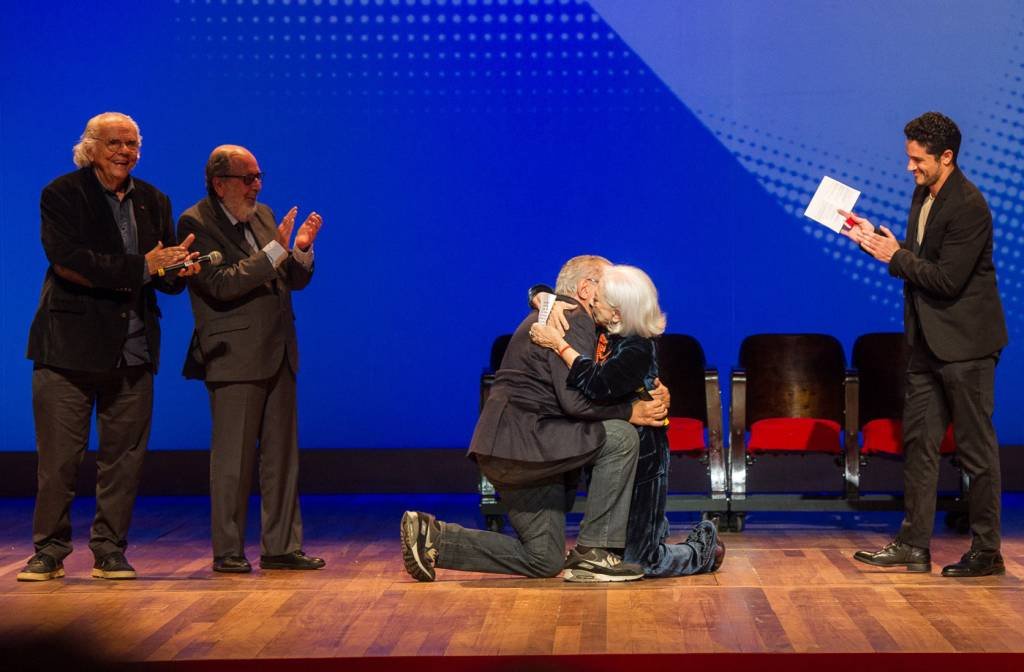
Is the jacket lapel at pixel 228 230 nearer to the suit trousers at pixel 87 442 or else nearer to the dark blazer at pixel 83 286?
the dark blazer at pixel 83 286

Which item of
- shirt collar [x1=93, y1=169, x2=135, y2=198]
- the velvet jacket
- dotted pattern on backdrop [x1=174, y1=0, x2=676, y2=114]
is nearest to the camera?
the velvet jacket

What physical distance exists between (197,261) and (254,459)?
2.48ft

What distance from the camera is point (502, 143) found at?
6.91 metres

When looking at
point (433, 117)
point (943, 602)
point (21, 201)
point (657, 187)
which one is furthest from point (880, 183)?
point (21, 201)

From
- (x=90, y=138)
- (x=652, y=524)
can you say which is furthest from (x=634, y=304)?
(x=90, y=138)

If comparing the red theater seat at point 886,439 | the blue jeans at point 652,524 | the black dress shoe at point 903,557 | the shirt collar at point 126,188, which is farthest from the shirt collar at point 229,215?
the red theater seat at point 886,439

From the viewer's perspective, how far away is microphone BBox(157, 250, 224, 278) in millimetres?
4355

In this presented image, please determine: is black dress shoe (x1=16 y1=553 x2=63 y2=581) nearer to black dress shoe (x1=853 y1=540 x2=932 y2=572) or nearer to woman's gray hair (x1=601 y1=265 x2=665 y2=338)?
woman's gray hair (x1=601 y1=265 x2=665 y2=338)

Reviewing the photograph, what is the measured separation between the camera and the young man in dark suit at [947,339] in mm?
4457

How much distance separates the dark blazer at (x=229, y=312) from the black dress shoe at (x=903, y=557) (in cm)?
218

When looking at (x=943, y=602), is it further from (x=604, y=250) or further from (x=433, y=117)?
(x=433, y=117)

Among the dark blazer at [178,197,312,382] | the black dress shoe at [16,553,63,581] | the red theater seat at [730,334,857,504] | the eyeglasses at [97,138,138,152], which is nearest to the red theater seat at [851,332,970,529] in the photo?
the red theater seat at [730,334,857,504]

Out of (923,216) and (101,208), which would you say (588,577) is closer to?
(923,216)

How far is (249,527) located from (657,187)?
263 centimetres
